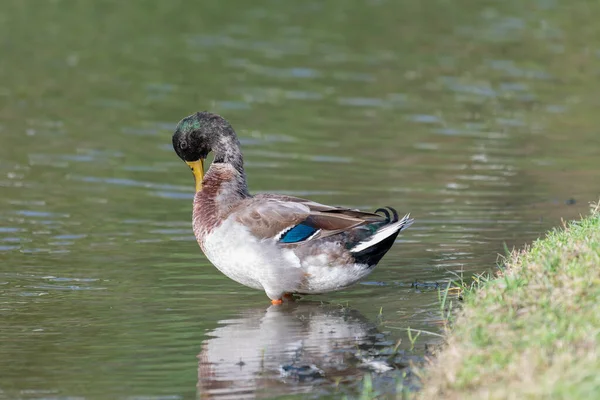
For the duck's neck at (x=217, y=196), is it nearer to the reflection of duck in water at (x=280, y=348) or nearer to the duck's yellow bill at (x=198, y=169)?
the duck's yellow bill at (x=198, y=169)

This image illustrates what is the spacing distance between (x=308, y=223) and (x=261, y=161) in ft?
19.9

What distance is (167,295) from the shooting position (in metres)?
8.98

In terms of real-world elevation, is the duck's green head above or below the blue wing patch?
above

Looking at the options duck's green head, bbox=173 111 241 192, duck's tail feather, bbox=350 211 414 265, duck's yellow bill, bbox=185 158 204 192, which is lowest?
duck's tail feather, bbox=350 211 414 265

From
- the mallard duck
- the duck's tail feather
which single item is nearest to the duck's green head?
the mallard duck

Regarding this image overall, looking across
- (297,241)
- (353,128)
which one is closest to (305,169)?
(353,128)

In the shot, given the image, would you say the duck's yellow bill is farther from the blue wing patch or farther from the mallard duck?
the blue wing patch

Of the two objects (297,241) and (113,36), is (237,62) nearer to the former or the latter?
(113,36)

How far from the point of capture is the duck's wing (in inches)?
338

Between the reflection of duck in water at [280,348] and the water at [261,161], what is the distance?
0.03 metres

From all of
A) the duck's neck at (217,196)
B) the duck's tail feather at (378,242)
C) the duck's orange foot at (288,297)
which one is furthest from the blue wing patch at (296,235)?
the duck's orange foot at (288,297)

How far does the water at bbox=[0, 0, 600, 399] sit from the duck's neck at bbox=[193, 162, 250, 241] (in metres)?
0.61

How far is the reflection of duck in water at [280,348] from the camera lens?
265 inches

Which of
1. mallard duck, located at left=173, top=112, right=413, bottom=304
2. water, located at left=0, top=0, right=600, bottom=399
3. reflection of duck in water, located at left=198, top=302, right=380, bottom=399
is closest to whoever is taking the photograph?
reflection of duck in water, located at left=198, top=302, right=380, bottom=399
